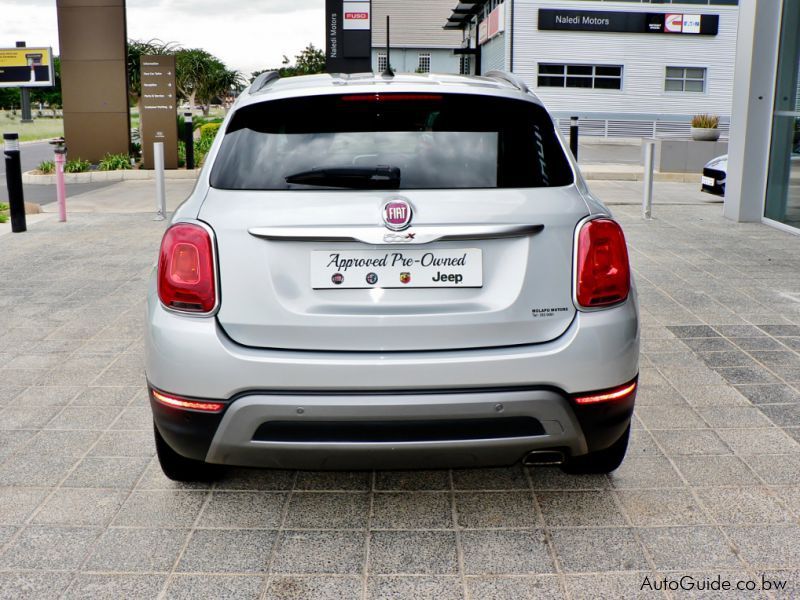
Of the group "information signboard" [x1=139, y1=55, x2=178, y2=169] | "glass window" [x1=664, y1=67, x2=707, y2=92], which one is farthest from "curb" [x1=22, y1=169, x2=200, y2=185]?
"glass window" [x1=664, y1=67, x2=707, y2=92]

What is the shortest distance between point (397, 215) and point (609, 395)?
955mm

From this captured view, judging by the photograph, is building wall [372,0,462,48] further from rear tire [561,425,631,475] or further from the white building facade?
rear tire [561,425,631,475]

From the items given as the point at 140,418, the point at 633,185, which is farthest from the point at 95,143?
the point at 140,418

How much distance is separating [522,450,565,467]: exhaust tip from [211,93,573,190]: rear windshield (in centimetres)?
93

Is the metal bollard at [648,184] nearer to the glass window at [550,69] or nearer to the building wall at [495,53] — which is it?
the building wall at [495,53]

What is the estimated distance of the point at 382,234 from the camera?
310cm

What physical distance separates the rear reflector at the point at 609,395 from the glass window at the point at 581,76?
35.7m

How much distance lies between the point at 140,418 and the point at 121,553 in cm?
151

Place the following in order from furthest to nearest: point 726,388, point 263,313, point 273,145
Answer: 1. point 726,388
2. point 273,145
3. point 263,313

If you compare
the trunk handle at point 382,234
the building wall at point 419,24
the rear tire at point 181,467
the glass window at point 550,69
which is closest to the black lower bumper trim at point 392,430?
the trunk handle at point 382,234

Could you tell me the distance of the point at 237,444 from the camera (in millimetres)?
3154

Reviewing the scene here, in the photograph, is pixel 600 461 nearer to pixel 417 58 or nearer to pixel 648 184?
pixel 648 184

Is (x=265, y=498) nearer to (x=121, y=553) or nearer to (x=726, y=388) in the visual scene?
(x=121, y=553)

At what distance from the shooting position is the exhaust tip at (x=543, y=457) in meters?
3.22
